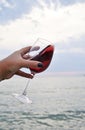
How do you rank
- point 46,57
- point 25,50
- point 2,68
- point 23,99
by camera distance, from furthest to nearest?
point 23,99 → point 46,57 → point 25,50 → point 2,68

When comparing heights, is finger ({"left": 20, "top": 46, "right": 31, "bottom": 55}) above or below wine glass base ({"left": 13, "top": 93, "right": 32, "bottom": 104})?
above

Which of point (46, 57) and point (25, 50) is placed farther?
point (46, 57)

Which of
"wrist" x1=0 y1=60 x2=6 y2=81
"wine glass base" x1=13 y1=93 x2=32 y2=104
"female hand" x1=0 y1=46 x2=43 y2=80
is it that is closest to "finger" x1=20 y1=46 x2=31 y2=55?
"female hand" x1=0 y1=46 x2=43 y2=80

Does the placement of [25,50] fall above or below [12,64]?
above

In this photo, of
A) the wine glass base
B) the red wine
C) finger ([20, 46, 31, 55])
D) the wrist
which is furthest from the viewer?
the wine glass base

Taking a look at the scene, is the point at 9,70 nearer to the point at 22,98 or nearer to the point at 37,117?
the point at 22,98

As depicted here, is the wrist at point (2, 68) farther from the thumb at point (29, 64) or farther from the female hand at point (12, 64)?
the thumb at point (29, 64)

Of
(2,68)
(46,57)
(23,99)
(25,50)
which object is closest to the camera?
(2,68)

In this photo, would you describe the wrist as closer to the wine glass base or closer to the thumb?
the thumb

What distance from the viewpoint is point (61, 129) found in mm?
32312

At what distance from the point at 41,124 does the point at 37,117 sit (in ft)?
17.5

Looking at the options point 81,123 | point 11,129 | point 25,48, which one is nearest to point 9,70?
point 25,48

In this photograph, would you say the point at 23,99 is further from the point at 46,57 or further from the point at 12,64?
the point at 12,64

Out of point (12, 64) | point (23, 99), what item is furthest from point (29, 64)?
point (23, 99)
